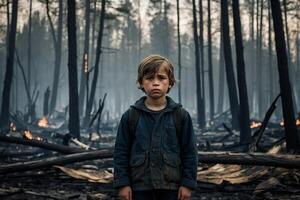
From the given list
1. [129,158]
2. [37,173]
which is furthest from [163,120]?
[37,173]

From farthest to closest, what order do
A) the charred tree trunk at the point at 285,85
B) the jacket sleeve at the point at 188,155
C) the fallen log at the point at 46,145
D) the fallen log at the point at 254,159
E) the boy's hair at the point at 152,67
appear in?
1. the charred tree trunk at the point at 285,85
2. the fallen log at the point at 46,145
3. the fallen log at the point at 254,159
4. the jacket sleeve at the point at 188,155
5. the boy's hair at the point at 152,67

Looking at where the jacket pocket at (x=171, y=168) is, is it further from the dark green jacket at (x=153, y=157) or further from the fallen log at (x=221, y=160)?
the fallen log at (x=221, y=160)

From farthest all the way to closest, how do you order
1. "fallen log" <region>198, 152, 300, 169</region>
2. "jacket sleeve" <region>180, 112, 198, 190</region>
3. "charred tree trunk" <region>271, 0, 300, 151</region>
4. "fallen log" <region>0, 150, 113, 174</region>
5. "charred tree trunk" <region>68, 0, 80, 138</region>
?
"charred tree trunk" <region>68, 0, 80, 138</region>
"charred tree trunk" <region>271, 0, 300, 151</region>
"fallen log" <region>0, 150, 113, 174</region>
"fallen log" <region>198, 152, 300, 169</region>
"jacket sleeve" <region>180, 112, 198, 190</region>

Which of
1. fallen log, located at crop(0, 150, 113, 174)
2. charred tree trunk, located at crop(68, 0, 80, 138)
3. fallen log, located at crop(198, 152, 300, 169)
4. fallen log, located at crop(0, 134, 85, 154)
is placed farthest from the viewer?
charred tree trunk, located at crop(68, 0, 80, 138)

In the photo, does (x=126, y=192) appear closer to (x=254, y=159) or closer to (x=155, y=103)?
(x=155, y=103)

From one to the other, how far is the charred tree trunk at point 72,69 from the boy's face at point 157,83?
1257 cm

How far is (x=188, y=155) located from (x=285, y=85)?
22.3ft

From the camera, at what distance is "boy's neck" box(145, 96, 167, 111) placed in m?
3.17

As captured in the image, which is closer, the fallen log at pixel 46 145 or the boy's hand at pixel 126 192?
the boy's hand at pixel 126 192

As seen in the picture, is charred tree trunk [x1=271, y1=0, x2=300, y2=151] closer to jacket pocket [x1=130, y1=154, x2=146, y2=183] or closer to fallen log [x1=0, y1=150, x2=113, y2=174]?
fallen log [x1=0, y1=150, x2=113, y2=174]

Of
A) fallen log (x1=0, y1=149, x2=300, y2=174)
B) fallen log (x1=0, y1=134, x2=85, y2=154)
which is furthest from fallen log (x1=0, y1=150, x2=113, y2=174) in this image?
fallen log (x1=0, y1=134, x2=85, y2=154)

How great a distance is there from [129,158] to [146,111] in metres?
0.41

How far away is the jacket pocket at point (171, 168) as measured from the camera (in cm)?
316

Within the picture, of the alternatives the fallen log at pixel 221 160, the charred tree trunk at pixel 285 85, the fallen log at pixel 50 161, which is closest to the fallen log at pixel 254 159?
the fallen log at pixel 221 160
